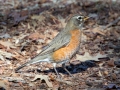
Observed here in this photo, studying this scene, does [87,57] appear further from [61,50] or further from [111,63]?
[61,50]

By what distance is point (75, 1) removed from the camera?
1115 cm

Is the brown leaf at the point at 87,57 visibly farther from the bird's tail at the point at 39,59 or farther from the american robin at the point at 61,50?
the bird's tail at the point at 39,59

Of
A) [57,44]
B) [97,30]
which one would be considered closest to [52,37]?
[97,30]

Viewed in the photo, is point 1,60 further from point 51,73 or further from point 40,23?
point 40,23

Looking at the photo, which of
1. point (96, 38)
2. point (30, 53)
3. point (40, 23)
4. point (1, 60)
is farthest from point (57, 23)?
point (1, 60)

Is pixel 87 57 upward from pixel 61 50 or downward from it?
downward

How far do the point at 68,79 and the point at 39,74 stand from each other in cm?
51

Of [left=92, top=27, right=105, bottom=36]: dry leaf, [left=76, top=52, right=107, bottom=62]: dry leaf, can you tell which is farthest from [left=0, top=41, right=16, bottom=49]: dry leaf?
[left=92, top=27, right=105, bottom=36]: dry leaf

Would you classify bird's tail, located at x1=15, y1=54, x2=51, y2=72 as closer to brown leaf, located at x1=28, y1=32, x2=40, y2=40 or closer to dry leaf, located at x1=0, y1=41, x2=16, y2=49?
dry leaf, located at x1=0, y1=41, x2=16, y2=49

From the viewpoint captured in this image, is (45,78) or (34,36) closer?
(45,78)

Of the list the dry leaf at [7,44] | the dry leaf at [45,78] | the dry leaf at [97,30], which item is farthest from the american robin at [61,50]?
the dry leaf at [97,30]

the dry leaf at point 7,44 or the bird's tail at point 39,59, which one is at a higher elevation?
the dry leaf at point 7,44

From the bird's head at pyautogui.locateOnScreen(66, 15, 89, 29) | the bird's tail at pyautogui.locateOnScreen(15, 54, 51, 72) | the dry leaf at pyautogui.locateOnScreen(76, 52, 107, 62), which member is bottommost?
the dry leaf at pyautogui.locateOnScreen(76, 52, 107, 62)

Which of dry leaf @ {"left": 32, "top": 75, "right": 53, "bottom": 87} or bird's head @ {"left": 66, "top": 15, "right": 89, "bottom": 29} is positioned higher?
bird's head @ {"left": 66, "top": 15, "right": 89, "bottom": 29}
